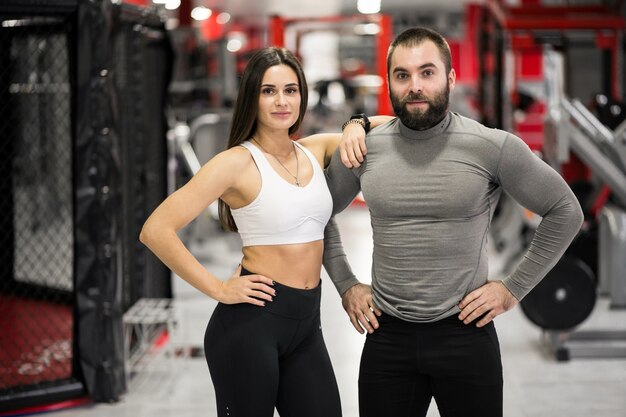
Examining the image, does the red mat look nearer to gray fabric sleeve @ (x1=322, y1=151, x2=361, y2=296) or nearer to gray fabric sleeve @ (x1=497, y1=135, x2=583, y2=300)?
gray fabric sleeve @ (x1=322, y1=151, x2=361, y2=296)

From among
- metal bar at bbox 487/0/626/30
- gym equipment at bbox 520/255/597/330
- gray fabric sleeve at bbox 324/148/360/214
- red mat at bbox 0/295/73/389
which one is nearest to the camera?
gray fabric sleeve at bbox 324/148/360/214

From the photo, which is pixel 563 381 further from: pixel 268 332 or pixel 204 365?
pixel 268 332

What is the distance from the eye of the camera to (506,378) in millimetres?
4418

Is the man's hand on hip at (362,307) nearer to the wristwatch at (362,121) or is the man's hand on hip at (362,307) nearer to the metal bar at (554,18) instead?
the wristwatch at (362,121)

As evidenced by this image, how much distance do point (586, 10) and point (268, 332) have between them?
24.1 feet

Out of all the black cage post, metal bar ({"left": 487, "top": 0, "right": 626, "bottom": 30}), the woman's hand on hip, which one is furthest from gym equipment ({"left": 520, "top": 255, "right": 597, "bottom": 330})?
metal bar ({"left": 487, "top": 0, "right": 626, "bottom": 30})

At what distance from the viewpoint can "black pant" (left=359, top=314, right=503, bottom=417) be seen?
2.10m

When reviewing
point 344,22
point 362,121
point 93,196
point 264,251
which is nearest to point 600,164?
point 93,196

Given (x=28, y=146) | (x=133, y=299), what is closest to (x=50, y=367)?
(x=133, y=299)

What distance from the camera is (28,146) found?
10352 mm

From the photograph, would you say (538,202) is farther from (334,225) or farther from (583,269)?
(583,269)

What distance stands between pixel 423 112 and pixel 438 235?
31cm

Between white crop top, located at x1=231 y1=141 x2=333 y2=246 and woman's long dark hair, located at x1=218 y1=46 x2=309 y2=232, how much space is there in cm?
4

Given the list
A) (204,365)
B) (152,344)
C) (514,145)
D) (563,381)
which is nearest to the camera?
(514,145)
